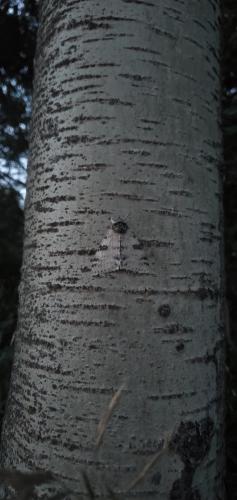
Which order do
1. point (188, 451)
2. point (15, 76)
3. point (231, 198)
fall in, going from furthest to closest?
1. point (15, 76)
2. point (231, 198)
3. point (188, 451)

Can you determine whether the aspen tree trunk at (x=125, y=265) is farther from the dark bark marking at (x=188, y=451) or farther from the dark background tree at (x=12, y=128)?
the dark background tree at (x=12, y=128)

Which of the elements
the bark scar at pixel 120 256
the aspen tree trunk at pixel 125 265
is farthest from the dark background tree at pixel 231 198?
the bark scar at pixel 120 256

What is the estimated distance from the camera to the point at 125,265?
2.84 ft

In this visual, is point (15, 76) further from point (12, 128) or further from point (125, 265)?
point (125, 265)

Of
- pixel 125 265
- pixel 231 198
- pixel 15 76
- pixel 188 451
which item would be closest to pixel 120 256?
pixel 125 265

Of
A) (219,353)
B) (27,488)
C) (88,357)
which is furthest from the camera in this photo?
(219,353)

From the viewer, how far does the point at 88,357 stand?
33.7 inches

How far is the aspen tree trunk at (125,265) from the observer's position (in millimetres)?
843

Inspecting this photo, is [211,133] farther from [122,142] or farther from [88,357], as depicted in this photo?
[88,357]

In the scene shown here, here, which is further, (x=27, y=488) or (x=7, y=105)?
(x=7, y=105)

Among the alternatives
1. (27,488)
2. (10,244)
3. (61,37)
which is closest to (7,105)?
(10,244)

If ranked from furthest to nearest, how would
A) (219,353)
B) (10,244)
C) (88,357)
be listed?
1. (10,244)
2. (219,353)
3. (88,357)

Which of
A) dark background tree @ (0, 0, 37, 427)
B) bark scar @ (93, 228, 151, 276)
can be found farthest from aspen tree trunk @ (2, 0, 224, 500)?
dark background tree @ (0, 0, 37, 427)

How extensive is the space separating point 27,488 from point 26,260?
1.87 feet
